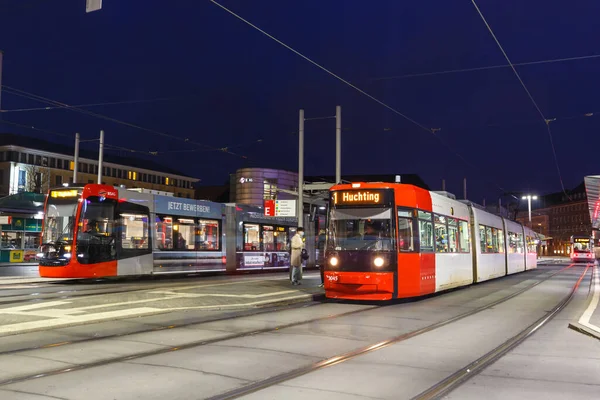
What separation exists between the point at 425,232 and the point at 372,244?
2.29 metres

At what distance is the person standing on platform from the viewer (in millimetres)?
17734

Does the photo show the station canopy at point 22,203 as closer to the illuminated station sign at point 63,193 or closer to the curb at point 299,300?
the illuminated station sign at point 63,193

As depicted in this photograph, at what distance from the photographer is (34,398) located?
5293 mm

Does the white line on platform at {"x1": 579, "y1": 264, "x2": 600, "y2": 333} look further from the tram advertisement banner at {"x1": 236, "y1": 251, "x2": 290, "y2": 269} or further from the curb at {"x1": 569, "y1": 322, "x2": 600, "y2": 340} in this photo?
the tram advertisement banner at {"x1": 236, "y1": 251, "x2": 290, "y2": 269}

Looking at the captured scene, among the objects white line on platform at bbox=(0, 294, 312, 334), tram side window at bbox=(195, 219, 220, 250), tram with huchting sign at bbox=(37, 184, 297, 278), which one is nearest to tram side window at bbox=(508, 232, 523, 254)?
tram with huchting sign at bbox=(37, 184, 297, 278)

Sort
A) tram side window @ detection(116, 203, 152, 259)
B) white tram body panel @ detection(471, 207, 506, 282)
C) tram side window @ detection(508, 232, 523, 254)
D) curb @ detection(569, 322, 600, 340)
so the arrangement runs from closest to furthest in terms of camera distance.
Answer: curb @ detection(569, 322, 600, 340) < tram side window @ detection(116, 203, 152, 259) < white tram body panel @ detection(471, 207, 506, 282) < tram side window @ detection(508, 232, 523, 254)

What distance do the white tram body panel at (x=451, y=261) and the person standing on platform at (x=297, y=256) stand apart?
430cm

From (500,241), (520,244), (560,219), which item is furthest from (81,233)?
(560,219)

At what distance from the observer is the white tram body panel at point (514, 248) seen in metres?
28.7

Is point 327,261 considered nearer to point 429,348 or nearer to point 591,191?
point 429,348

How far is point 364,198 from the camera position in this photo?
14.2m

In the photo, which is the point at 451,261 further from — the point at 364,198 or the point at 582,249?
the point at 582,249

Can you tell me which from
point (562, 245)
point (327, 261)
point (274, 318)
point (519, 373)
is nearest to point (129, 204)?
point (327, 261)

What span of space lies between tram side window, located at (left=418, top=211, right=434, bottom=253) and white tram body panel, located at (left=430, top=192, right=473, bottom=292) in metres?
0.63
